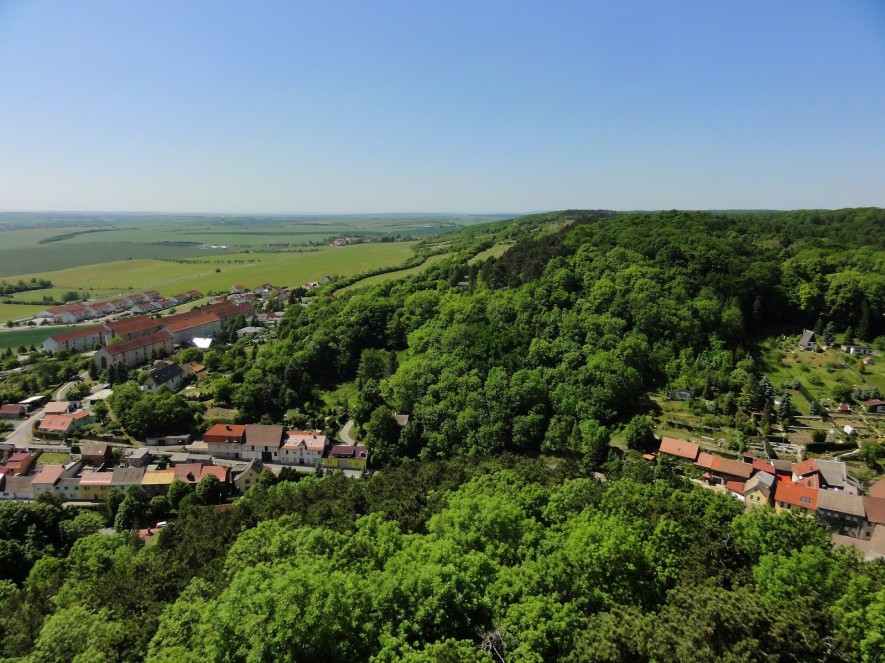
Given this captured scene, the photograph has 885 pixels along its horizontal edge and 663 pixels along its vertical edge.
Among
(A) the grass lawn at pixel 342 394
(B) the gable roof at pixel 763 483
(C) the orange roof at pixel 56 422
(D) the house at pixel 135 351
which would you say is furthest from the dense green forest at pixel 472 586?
(D) the house at pixel 135 351

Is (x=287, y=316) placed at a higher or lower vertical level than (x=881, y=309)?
Result: lower

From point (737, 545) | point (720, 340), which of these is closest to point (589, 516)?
point (737, 545)

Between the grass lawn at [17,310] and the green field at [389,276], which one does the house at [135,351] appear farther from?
the grass lawn at [17,310]

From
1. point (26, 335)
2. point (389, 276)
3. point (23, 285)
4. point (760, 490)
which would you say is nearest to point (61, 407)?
point (26, 335)

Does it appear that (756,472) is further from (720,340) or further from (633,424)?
(720,340)

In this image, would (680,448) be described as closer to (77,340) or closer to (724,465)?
(724,465)

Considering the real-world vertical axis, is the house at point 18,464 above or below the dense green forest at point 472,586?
below
